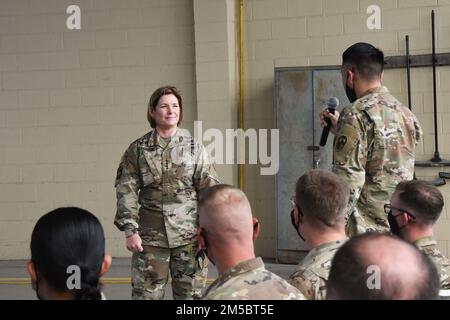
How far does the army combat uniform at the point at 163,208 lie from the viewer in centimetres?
395

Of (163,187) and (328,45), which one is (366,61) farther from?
(328,45)

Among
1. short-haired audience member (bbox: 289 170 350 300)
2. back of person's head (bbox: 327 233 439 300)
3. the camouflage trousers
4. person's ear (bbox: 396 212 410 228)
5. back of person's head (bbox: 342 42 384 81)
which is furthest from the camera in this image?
the camouflage trousers

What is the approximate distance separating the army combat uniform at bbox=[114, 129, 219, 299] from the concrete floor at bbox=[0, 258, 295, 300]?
1.63 metres

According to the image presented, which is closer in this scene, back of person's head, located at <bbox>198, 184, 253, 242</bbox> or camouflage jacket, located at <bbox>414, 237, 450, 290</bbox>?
back of person's head, located at <bbox>198, 184, 253, 242</bbox>

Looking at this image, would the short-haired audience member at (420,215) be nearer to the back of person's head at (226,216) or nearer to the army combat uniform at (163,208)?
the back of person's head at (226,216)

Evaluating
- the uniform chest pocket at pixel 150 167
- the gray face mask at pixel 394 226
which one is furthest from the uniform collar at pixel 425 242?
the uniform chest pocket at pixel 150 167

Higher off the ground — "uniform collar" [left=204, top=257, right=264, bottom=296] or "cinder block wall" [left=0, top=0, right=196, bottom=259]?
"cinder block wall" [left=0, top=0, right=196, bottom=259]

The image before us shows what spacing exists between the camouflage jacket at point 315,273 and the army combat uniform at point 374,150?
3.23 feet

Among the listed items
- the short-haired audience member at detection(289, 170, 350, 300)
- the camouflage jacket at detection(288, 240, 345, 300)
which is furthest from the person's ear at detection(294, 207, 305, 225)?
the camouflage jacket at detection(288, 240, 345, 300)

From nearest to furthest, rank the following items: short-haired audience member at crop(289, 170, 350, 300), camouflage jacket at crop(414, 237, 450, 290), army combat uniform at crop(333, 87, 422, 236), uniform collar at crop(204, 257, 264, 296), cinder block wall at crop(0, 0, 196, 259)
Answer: uniform collar at crop(204, 257, 264, 296)
short-haired audience member at crop(289, 170, 350, 300)
camouflage jacket at crop(414, 237, 450, 290)
army combat uniform at crop(333, 87, 422, 236)
cinder block wall at crop(0, 0, 196, 259)

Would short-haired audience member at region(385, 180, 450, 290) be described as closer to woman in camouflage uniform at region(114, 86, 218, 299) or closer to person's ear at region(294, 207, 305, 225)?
person's ear at region(294, 207, 305, 225)

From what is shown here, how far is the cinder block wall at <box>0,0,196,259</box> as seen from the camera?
7117 mm
